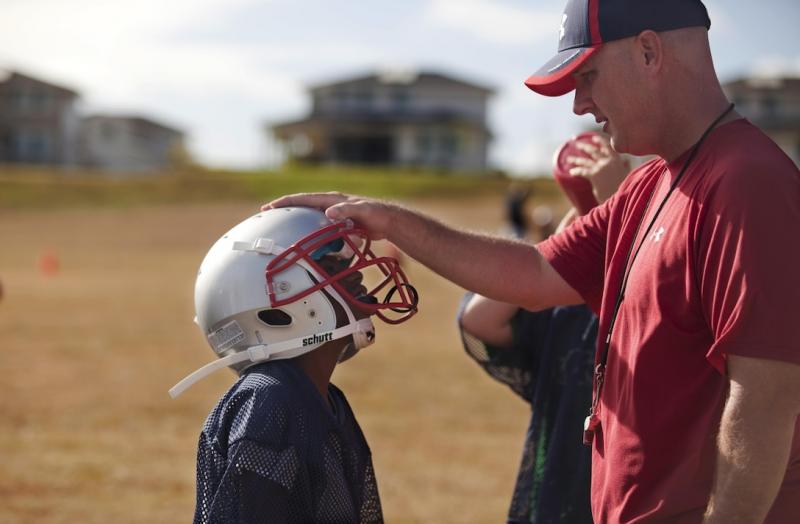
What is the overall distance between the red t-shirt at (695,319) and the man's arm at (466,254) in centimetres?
45

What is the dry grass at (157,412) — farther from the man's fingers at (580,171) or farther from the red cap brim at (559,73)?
the red cap brim at (559,73)

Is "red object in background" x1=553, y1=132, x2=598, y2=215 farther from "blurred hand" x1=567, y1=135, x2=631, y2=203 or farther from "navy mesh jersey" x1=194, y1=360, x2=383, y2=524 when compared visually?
"navy mesh jersey" x1=194, y1=360, x2=383, y2=524

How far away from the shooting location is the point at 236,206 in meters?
44.9

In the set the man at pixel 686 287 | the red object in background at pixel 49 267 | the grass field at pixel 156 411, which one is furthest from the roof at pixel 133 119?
the man at pixel 686 287

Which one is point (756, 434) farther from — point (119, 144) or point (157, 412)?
point (119, 144)

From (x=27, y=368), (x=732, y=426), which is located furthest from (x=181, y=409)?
(x=732, y=426)

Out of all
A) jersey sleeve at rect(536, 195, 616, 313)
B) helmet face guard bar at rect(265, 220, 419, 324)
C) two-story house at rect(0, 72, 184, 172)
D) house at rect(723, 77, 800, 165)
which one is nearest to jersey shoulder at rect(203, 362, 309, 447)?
helmet face guard bar at rect(265, 220, 419, 324)

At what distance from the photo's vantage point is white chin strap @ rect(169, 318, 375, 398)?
2.74 meters

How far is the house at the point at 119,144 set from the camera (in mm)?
80500

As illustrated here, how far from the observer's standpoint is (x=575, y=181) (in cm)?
375

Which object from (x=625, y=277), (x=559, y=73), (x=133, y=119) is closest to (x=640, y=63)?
(x=559, y=73)

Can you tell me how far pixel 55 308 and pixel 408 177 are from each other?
36.4m

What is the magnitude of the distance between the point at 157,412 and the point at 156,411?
0.05 meters

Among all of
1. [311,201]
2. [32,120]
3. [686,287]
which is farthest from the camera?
[32,120]
